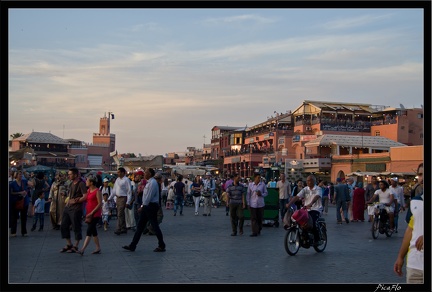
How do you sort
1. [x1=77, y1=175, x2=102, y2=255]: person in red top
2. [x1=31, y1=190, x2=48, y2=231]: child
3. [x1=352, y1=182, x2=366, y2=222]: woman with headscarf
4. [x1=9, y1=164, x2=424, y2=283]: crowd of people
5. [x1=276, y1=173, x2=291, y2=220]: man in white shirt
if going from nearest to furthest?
[x1=9, y1=164, x2=424, y2=283]: crowd of people < [x1=77, y1=175, x2=102, y2=255]: person in red top < [x1=31, y1=190, x2=48, y2=231]: child < [x1=276, y1=173, x2=291, y2=220]: man in white shirt < [x1=352, y1=182, x2=366, y2=222]: woman with headscarf

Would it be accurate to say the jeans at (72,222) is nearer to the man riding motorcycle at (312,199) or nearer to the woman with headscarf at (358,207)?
the man riding motorcycle at (312,199)

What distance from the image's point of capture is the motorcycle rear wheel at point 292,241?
13117 mm

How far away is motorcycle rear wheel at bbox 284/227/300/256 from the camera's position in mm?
13117

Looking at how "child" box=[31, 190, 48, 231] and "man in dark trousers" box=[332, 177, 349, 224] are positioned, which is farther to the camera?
"man in dark trousers" box=[332, 177, 349, 224]

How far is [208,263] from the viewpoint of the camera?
11.7 meters

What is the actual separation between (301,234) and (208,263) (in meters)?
2.75


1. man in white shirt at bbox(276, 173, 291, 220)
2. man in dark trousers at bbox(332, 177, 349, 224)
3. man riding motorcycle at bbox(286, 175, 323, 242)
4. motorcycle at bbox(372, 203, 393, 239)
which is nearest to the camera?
man riding motorcycle at bbox(286, 175, 323, 242)

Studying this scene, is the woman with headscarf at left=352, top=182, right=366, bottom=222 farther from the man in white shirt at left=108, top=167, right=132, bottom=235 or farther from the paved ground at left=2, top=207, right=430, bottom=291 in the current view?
the man in white shirt at left=108, top=167, right=132, bottom=235

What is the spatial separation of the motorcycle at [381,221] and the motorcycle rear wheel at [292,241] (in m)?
4.78

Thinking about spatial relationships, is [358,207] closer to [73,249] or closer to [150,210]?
[150,210]

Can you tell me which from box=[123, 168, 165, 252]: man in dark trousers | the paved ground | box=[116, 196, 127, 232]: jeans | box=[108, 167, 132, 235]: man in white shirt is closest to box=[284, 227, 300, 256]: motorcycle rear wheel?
the paved ground

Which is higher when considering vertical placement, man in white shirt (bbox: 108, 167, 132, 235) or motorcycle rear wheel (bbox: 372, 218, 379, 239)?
man in white shirt (bbox: 108, 167, 132, 235)
